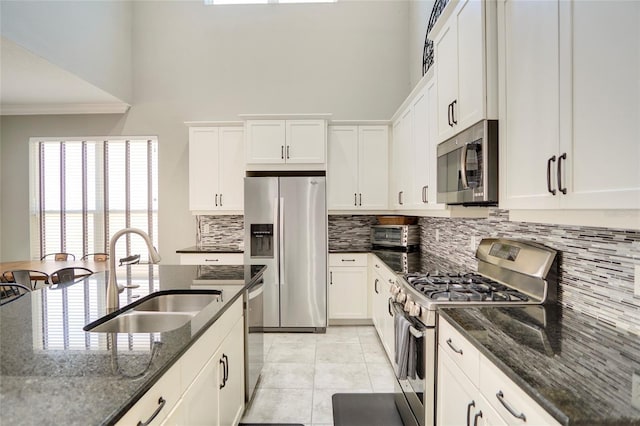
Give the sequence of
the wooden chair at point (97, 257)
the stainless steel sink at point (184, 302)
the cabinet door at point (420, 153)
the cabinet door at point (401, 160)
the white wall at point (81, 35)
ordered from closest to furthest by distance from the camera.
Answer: the stainless steel sink at point (184, 302)
the cabinet door at point (420, 153)
the white wall at point (81, 35)
the cabinet door at point (401, 160)
the wooden chair at point (97, 257)

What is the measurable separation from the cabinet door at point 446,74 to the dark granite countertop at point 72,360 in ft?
5.35

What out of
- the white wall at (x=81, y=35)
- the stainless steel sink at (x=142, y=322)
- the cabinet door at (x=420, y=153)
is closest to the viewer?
the stainless steel sink at (x=142, y=322)

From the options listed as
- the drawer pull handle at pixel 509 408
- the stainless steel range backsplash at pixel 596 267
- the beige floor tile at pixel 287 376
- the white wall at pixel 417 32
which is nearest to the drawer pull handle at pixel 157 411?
the drawer pull handle at pixel 509 408

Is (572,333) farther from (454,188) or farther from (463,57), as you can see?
(463,57)

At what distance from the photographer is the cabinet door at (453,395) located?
1.28 meters

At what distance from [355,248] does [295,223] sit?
1.03m

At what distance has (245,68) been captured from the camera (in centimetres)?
444

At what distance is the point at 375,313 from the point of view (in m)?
3.60

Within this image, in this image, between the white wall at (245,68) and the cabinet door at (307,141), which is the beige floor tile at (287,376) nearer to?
the cabinet door at (307,141)

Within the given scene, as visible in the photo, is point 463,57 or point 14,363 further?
point 463,57

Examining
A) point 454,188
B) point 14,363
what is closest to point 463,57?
point 454,188

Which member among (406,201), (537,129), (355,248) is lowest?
(355,248)

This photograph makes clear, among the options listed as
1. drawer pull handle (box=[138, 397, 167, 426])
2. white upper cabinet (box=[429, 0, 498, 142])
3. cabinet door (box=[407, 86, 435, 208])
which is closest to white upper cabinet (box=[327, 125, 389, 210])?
cabinet door (box=[407, 86, 435, 208])

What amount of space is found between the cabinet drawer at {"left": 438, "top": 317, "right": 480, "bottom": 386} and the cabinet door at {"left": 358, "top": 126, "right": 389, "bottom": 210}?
249cm
